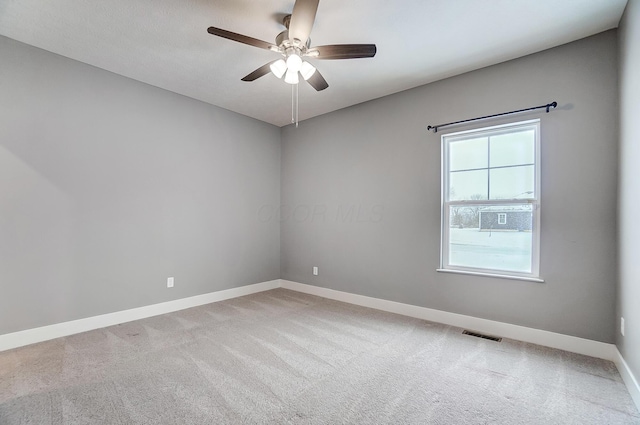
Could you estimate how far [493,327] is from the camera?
308cm

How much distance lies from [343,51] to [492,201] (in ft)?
7.09

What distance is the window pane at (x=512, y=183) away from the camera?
2939 mm

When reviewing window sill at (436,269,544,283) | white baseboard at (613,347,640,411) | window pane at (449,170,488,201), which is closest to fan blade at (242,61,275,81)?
window pane at (449,170,488,201)

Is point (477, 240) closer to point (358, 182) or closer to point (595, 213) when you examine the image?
point (595, 213)

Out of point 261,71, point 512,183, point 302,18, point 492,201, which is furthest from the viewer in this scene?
point 492,201

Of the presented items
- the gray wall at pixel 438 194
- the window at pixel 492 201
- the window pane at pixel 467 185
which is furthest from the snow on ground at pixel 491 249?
the window pane at pixel 467 185

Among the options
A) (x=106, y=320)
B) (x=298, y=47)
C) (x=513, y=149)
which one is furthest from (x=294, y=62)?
(x=106, y=320)

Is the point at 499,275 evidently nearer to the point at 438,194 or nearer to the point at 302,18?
the point at 438,194

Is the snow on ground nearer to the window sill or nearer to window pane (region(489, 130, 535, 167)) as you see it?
the window sill

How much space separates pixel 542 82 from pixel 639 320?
2.15 metres

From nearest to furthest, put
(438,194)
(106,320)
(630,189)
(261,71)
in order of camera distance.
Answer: (630,189) → (261,71) → (106,320) → (438,194)

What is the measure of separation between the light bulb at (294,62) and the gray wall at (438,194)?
6.09 ft

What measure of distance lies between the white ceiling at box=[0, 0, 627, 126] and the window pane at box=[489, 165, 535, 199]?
1.12m

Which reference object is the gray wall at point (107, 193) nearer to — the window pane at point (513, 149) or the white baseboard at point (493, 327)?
the white baseboard at point (493, 327)
